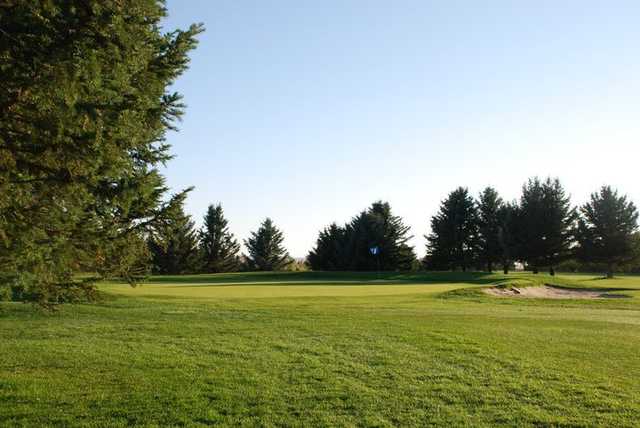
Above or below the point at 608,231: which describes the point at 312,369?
below

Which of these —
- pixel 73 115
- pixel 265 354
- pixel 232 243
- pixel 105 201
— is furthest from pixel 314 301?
pixel 232 243

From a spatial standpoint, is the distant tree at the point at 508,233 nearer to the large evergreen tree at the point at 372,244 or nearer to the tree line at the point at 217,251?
the large evergreen tree at the point at 372,244

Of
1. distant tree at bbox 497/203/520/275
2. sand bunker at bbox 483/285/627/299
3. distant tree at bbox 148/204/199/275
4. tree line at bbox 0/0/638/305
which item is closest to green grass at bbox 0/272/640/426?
tree line at bbox 0/0/638/305

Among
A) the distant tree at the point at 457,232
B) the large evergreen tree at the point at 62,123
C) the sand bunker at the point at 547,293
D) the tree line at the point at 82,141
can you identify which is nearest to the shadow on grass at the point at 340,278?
the sand bunker at the point at 547,293

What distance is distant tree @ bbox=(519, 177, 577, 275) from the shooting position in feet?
175

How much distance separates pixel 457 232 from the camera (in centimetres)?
6044

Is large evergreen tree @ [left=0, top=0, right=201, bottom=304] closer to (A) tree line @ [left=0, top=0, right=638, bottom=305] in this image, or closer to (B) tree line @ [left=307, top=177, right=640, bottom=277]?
(A) tree line @ [left=0, top=0, right=638, bottom=305]

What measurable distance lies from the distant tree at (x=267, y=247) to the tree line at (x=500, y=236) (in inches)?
466

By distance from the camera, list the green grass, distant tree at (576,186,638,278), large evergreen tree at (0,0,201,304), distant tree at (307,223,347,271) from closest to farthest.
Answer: large evergreen tree at (0,0,201,304), the green grass, distant tree at (576,186,638,278), distant tree at (307,223,347,271)

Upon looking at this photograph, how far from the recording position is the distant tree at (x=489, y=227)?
5675 centimetres

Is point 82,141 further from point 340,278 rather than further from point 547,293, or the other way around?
point 340,278

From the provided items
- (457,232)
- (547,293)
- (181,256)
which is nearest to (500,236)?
(457,232)

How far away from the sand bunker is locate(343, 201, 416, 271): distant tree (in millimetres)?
31251

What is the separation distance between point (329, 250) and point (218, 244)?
643 inches
